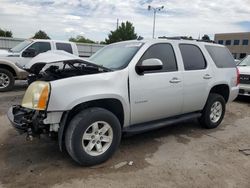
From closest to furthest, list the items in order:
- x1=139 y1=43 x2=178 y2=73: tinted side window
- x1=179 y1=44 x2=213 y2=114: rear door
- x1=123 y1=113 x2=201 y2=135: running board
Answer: x1=123 y1=113 x2=201 y2=135: running board → x1=139 y1=43 x2=178 y2=73: tinted side window → x1=179 y1=44 x2=213 y2=114: rear door

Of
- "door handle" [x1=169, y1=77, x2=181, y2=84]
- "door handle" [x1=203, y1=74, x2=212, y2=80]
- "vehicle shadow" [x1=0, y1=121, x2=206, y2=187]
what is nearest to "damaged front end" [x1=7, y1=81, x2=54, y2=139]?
"vehicle shadow" [x1=0, y1=121, x2=206, y2=187]

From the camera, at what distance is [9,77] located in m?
9.45

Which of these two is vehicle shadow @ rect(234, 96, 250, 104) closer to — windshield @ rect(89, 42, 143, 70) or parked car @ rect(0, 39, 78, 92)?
windshield @ rect(89, 42, 143, 70)

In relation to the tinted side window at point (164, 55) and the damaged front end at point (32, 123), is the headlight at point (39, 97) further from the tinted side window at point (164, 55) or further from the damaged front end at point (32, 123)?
the tinted side window at point (164, 55)

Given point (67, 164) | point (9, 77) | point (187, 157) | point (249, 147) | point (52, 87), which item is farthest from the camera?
point (9, 77)

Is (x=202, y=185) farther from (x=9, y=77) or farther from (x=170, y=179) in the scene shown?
(x=9, y=77)

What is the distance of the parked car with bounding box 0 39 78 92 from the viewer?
943cm

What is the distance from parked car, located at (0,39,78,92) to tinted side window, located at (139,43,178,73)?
6215 mm

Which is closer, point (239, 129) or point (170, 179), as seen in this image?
point (170, 179)

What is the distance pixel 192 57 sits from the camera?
5.23 m

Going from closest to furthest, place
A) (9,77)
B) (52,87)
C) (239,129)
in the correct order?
(52,87), (239,129), (9,77)

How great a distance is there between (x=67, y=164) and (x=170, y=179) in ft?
4.76

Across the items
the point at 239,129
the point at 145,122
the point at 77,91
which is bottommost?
the point at 239,129


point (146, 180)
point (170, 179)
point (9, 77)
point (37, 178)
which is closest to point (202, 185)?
point (170, 179)
